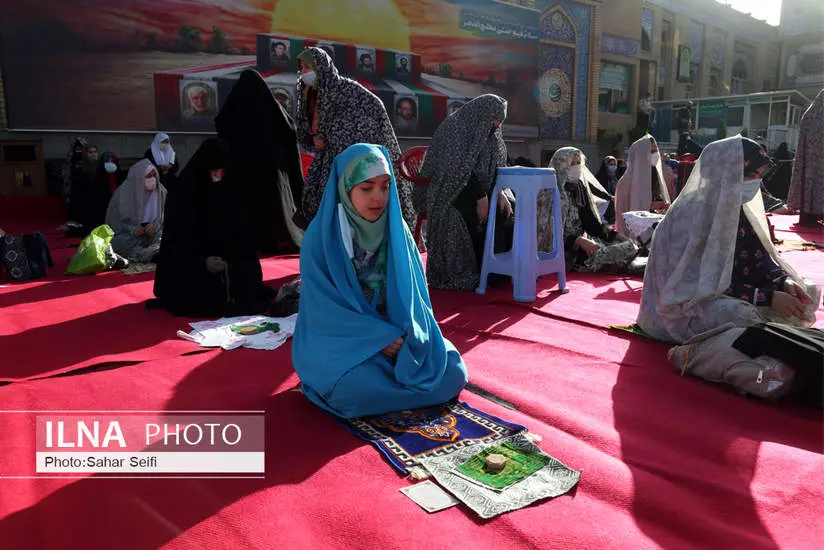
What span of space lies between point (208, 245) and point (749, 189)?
2.56 metres

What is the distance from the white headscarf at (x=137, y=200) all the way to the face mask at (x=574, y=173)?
3.26 metres

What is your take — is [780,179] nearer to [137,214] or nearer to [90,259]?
[137,214]

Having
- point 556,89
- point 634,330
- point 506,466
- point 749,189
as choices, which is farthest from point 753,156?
point 556,89

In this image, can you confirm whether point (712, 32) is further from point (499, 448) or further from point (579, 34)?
point (499, 448)

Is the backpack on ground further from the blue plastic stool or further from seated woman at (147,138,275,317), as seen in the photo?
the blue plastic stool

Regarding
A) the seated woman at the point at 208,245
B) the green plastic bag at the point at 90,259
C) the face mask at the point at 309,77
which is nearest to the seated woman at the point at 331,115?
the face mask at the point at 309,77

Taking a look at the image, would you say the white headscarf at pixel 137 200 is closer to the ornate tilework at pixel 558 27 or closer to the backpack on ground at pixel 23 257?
the backpack on ground at pixel 23 257

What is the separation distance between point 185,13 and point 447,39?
5014mm

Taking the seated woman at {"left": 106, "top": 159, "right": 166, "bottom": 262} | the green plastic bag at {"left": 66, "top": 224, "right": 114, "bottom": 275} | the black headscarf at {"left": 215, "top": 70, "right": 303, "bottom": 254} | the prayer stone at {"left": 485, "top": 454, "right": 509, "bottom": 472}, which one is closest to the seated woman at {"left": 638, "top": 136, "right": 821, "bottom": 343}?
the prayer stone at {"left": 485, "top": 454, "right": 509, "bottom": 472}

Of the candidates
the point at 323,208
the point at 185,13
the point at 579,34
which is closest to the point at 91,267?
the point at 323,208

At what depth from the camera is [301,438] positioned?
1694mm

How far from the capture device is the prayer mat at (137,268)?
14.2ft

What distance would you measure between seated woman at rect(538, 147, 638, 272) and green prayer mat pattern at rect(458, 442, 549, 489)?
2897 millimetres

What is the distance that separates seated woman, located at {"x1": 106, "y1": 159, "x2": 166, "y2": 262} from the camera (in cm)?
479
